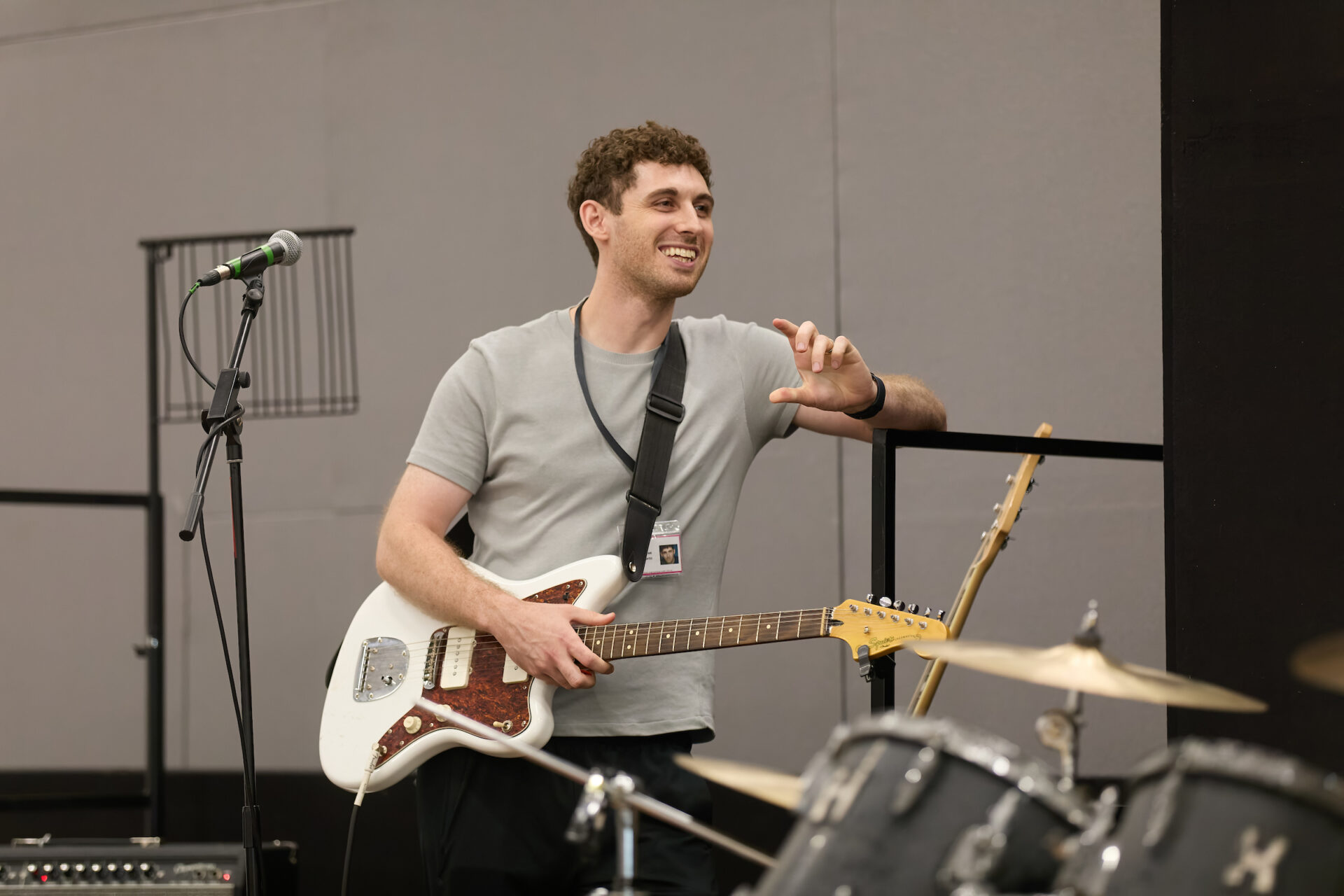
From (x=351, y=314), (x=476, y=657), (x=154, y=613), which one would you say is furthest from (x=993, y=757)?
(x=351, y=314)

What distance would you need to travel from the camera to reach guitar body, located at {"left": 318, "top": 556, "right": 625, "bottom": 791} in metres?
2.28

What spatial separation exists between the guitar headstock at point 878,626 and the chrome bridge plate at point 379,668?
0.87 meters

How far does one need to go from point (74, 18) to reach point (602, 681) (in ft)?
11.4

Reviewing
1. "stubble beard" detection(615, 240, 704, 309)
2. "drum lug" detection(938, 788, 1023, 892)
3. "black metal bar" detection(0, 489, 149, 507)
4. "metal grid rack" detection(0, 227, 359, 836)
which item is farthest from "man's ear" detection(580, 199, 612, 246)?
"drum lug" detection(938, 788, 1023, 892)

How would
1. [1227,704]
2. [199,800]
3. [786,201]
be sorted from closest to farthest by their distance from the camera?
[1227,704]
[786,201]
[199,800]

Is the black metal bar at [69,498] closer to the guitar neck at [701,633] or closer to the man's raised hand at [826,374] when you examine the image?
the guitar neck at [701,633]

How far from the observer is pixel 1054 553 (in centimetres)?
341

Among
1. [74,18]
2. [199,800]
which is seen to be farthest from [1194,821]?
[74,18]

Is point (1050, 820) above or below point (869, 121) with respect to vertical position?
below

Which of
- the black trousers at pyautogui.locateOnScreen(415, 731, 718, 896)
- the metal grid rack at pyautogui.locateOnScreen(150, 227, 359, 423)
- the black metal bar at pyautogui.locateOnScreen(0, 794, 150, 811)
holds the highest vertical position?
the metal grid rack at pyautogui.locateOnScreen(150, 227, 359, 423)

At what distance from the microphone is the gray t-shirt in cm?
42

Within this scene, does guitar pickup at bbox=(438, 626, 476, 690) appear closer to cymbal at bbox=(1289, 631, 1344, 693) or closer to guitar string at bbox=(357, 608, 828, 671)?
guitar string at bbox=(357, 608, 828, 671)

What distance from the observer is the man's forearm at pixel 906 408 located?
234cm

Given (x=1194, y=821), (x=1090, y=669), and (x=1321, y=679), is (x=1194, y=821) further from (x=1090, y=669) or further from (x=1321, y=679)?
(x=1090, y=669)
